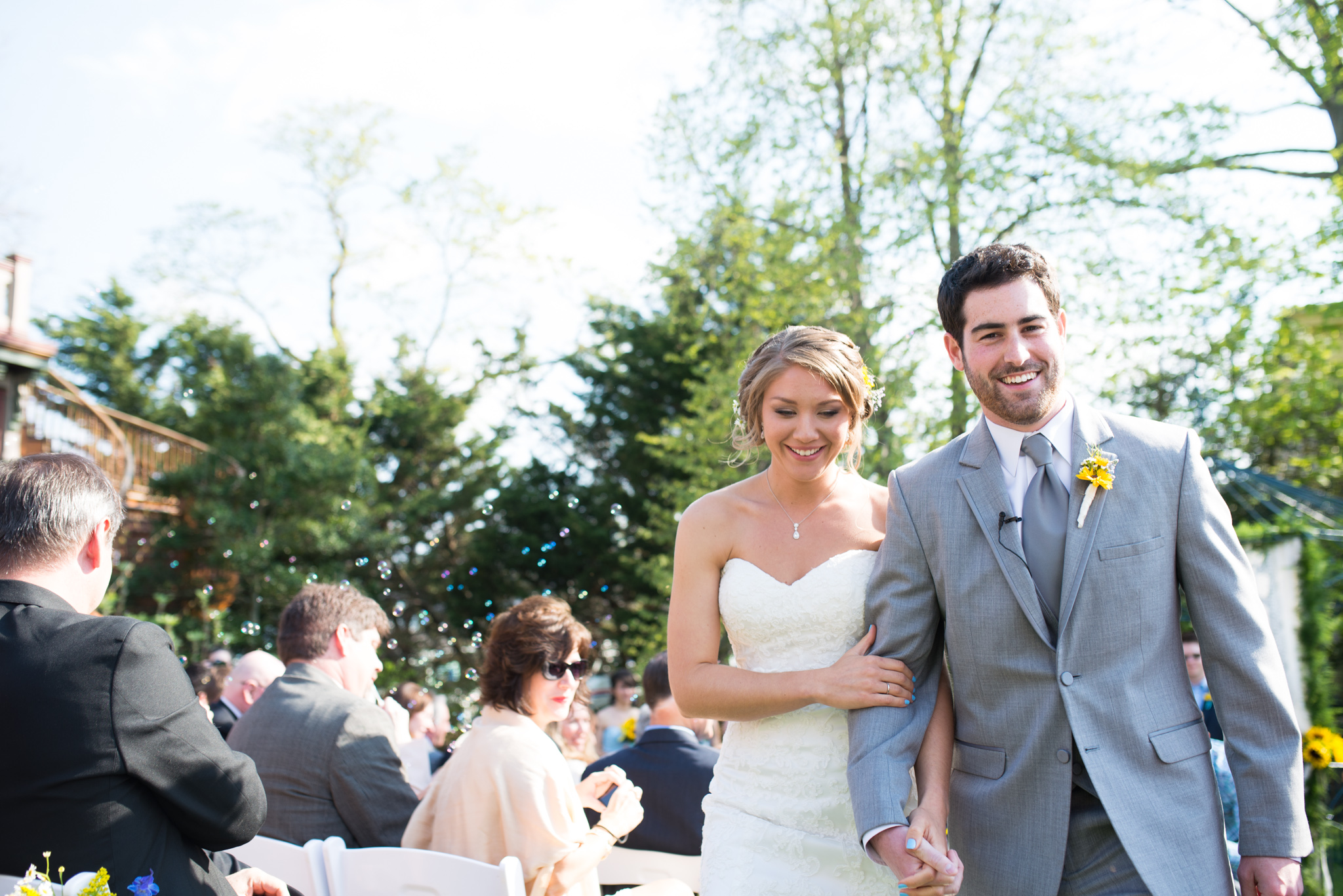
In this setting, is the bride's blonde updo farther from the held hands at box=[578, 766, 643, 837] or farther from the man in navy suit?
the man in navy suit

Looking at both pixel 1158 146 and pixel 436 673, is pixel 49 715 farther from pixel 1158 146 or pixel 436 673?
pixel 436 673

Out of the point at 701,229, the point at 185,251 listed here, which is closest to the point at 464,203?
the point at 185,251

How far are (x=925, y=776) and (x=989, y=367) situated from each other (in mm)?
1011

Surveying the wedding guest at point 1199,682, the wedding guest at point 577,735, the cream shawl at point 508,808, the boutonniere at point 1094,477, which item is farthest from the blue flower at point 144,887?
the wedding guest at point 1199,682

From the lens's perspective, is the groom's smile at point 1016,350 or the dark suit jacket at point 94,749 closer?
the dark suit jacket at point 94,749

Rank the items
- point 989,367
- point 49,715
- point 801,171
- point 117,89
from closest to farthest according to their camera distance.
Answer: point 49,715
point 989,367
point 801,171
point 117,89

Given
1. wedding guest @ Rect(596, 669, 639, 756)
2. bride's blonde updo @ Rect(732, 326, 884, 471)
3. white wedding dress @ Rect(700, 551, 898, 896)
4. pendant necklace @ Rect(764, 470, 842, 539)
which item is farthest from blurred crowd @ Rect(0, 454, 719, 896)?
wedding guest @ Rect(596, 669, 639, 756)

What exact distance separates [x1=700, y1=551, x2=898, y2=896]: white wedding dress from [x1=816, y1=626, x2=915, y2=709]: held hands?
25 cm

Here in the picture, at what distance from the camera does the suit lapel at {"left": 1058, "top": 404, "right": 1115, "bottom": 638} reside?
220 centimetres

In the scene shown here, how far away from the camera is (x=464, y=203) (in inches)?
941

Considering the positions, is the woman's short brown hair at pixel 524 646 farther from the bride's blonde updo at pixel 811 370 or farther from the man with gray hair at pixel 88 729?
the man with gray hair at pixel 88 729

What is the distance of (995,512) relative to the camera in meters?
2.36

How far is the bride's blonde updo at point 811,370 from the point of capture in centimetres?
285

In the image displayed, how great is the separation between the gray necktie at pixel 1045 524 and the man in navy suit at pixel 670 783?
2438mm
